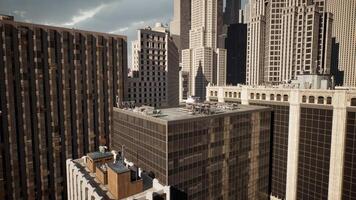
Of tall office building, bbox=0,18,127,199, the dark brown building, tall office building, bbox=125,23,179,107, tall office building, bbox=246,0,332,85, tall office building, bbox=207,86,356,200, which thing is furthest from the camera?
tall office building, bbox=246,0,332,85

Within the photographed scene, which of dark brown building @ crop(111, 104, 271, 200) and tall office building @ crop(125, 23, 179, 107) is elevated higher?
tall office building @ crop(125, 23, 179, 107)

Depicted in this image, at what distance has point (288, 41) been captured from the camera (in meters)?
166

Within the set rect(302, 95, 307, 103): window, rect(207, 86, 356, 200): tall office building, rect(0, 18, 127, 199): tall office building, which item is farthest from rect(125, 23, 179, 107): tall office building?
rect(302, 95, 307, 103): window

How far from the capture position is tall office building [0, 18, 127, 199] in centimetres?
7681

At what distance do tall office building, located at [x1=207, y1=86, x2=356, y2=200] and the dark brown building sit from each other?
15.4 feet

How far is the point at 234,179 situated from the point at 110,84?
211 ft

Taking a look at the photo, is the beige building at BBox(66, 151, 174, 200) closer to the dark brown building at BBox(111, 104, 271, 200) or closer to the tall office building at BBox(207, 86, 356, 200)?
the dark brown building at BBox(111, 104, 271, 200)

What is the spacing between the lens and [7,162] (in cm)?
7700

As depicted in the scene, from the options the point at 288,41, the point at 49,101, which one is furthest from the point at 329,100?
the point at 288,41

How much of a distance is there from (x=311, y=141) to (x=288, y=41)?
4670 inches

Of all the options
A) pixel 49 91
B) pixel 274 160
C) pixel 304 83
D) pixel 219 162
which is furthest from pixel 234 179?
pixel 49 91

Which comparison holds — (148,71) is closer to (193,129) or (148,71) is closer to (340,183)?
(193,129)

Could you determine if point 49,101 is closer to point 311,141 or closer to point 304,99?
point 304,99

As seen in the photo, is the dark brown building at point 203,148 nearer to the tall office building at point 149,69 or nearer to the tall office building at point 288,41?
the tall office building at point 149,69
